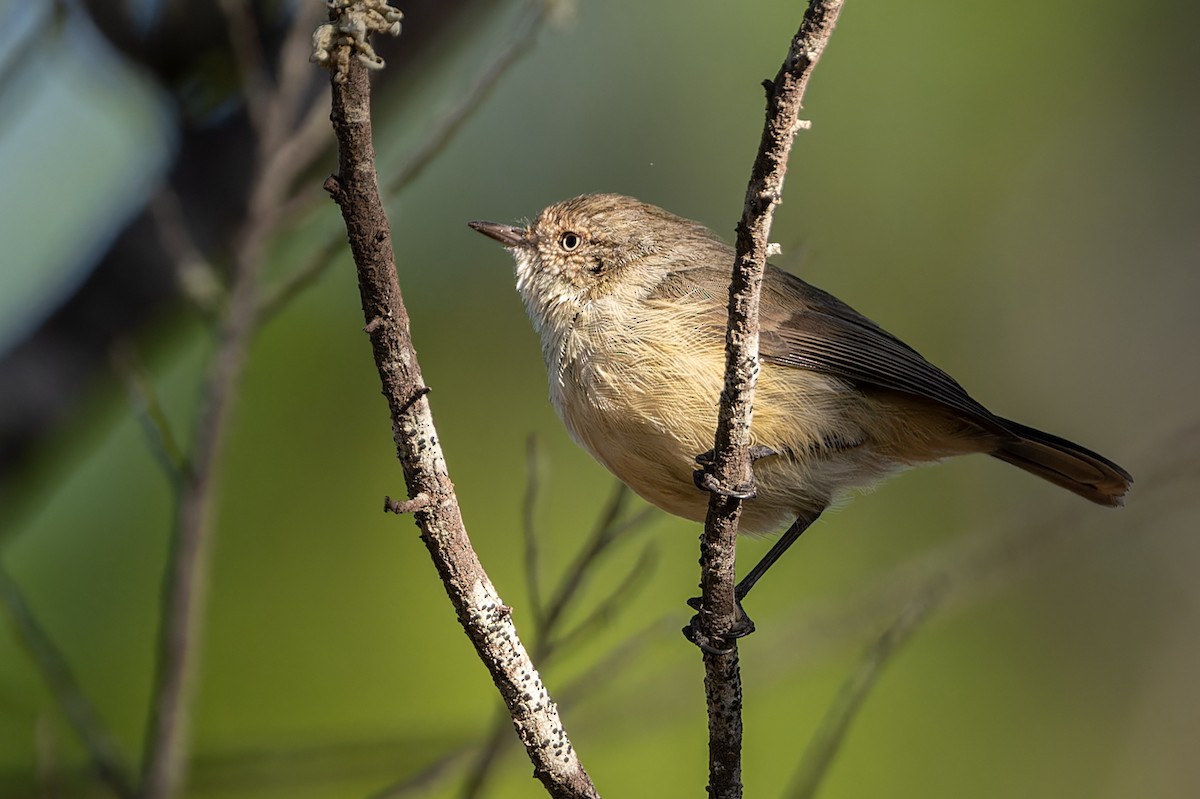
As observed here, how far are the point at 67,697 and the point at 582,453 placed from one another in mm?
2952

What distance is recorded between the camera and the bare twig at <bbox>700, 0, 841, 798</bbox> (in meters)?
2.10

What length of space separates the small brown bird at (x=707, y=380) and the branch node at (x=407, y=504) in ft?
4.15

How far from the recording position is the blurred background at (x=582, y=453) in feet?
13.8

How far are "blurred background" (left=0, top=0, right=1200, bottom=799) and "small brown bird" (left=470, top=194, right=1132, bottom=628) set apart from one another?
11.5 inches

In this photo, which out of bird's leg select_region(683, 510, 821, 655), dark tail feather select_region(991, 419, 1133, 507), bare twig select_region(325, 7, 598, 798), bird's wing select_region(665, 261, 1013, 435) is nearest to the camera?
bare twig select_region(325, 7, 598, 798)

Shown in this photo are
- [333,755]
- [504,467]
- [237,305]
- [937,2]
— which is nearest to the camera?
[237,305]

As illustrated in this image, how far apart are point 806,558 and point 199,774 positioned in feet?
9.78

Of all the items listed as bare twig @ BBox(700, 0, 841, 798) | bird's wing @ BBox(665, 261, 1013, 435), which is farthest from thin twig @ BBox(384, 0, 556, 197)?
bare twig @ BBox(700, 0, 841, 798)

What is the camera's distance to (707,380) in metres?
3.39

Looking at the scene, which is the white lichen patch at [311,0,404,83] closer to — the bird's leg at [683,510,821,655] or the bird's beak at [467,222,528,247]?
the bird's leg at [683,510,821,655]

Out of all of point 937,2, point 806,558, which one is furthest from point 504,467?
point 937,2

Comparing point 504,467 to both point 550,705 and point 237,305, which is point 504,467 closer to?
point 237,305

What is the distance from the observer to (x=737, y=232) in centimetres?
231

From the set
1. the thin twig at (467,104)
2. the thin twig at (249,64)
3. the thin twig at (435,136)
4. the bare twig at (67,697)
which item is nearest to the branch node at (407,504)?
the thin twig at (435,136)
